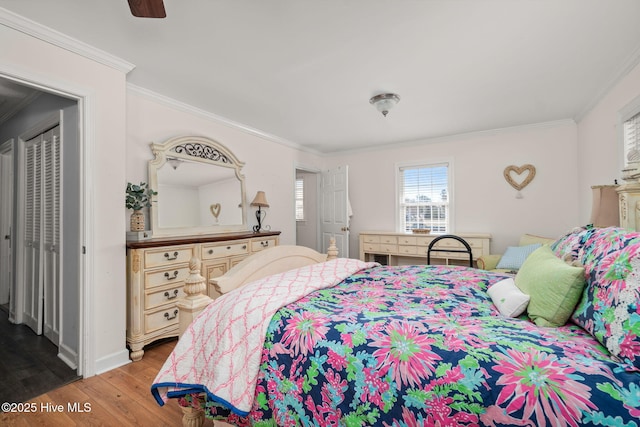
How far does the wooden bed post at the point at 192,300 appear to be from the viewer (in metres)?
1.51

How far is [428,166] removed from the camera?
4922 mm

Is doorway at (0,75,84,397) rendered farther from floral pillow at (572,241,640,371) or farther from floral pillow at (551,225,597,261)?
floral pillow at (551,225,597,261)

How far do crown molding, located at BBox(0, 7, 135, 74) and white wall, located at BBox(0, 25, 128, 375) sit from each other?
0.03 m

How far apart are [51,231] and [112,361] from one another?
140 centimetres

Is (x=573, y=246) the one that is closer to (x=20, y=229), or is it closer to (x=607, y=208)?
(x=607, y=208)

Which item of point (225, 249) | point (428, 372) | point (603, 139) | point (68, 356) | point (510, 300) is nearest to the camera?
point (428, 372)

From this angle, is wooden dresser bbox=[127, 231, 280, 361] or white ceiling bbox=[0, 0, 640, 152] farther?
wooden dresser bbox=[127, 231, 280, 361]

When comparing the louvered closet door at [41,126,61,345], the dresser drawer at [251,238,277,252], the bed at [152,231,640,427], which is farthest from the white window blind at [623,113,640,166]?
the louvered closet door at [41,126,61,345]

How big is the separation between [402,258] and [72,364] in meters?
4.34

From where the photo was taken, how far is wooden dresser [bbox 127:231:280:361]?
8.25 feet

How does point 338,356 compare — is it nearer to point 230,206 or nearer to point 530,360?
point 530,360

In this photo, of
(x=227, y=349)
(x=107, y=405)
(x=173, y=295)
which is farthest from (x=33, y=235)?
(x=227, y=349)

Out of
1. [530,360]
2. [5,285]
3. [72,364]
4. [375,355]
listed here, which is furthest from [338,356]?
[5,285]

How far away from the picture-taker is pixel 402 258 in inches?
199
